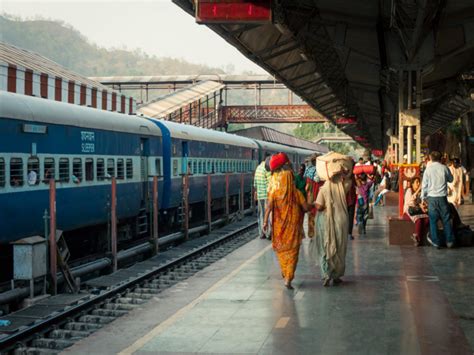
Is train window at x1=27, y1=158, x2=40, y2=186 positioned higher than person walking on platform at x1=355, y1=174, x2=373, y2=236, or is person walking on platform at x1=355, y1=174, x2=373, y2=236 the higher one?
train window at x1=27, y1=158, x2=40, y2=186

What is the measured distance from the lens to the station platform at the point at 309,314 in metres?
7.39

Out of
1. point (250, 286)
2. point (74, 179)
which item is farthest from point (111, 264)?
point (250, 286)

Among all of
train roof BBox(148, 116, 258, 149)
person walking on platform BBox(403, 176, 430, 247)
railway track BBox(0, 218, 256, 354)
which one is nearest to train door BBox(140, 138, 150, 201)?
train roof BBox(148, 116, 258, 149)

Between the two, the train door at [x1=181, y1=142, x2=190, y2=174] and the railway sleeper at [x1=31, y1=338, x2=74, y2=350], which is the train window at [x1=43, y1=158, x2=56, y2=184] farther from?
the train door at [x1=181, y1=142, x2=190, y2=174]

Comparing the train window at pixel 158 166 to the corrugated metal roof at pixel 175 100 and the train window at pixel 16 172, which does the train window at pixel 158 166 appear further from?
the corrugated metal roof at pixel 175 100

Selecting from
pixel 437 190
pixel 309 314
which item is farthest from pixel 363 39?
pixel 309 314

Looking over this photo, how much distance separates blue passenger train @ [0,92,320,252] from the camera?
1227 cm

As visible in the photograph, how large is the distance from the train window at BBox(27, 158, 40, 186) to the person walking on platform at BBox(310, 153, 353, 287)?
185 inches

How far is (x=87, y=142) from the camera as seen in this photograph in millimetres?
15438

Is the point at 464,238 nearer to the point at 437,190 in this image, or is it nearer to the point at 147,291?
the point at 437,190

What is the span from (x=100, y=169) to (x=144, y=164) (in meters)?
3.39

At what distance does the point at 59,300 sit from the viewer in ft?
38.0

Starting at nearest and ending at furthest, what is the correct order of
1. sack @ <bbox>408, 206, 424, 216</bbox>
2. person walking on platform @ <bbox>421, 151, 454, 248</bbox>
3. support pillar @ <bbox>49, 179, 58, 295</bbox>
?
support pillar @ <bbox>49, 179, 58, 295</bbox>, person walking on platform @ <bbox>421, 151, 454, 248</bbox>, sack @ <bbox>408, 206, 424, 216</bbox>

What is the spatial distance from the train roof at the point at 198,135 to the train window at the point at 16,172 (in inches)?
368
